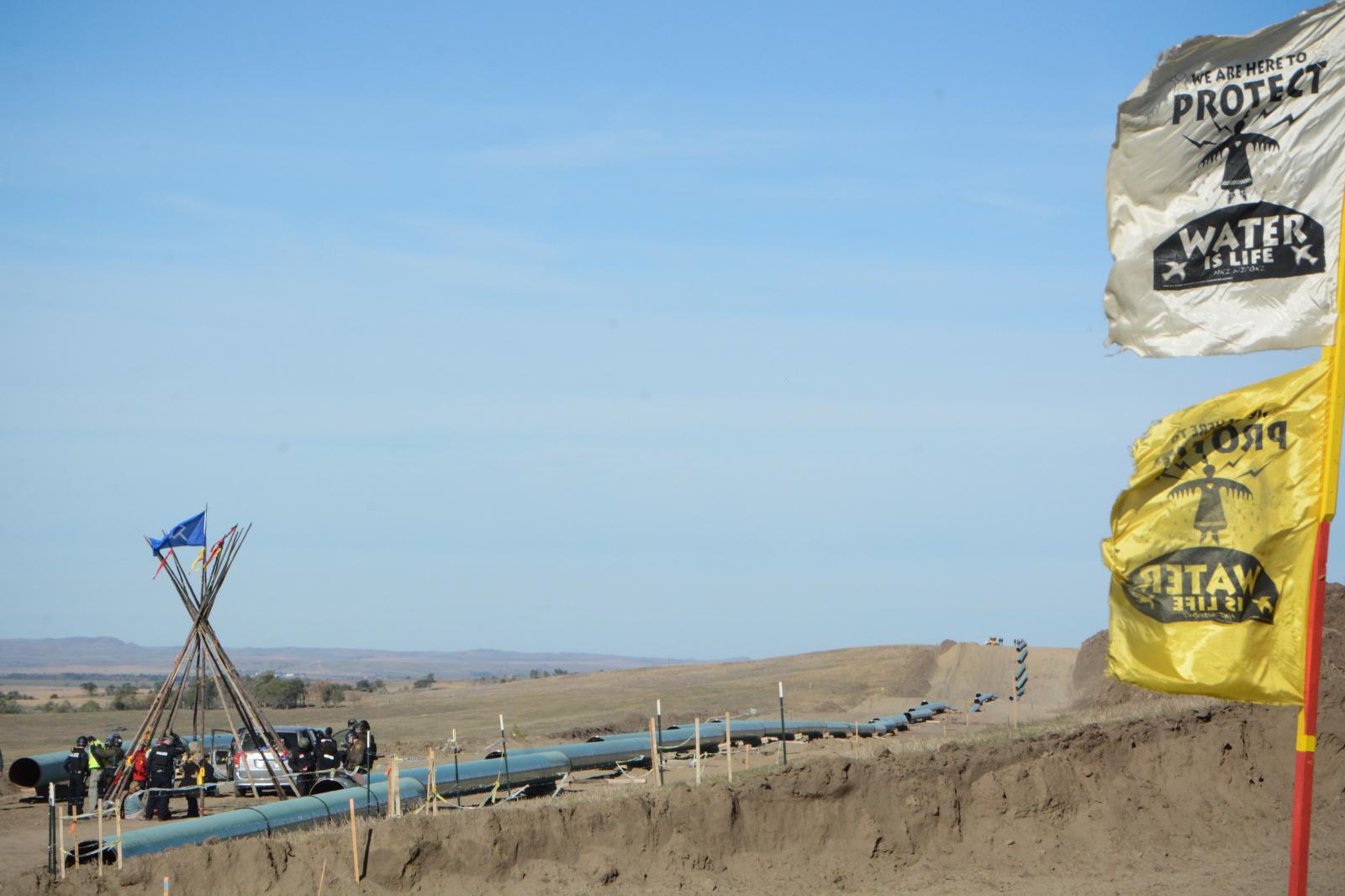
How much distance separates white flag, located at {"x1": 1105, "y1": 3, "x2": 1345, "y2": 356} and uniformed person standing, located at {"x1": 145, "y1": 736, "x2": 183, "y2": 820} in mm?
21745

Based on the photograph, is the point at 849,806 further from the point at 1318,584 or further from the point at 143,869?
the point at 1318,584

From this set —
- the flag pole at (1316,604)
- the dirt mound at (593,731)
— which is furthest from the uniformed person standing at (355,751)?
the flag pole at (1316,604)

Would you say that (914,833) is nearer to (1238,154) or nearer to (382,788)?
(382,788)

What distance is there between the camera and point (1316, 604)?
7453mm

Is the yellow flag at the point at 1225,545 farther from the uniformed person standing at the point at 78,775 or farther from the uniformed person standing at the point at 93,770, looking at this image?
the uniformed person standing at the point at 78,775

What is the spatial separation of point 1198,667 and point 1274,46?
12.7 feet

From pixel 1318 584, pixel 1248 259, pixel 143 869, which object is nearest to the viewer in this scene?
pixel 1318 584

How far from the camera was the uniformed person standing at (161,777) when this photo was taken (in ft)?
81.5

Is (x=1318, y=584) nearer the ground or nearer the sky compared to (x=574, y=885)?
nearer the sky

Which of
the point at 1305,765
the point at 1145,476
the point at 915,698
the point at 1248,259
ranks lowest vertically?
the point at 915,698

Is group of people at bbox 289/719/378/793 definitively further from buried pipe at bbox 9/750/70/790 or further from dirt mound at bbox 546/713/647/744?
dirt mound at bbox 546/713/647/744

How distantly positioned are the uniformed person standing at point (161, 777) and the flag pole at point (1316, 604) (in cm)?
2179

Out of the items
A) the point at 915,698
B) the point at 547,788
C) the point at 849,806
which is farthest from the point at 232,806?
the point at 915,698

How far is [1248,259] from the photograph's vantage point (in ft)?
26.2
